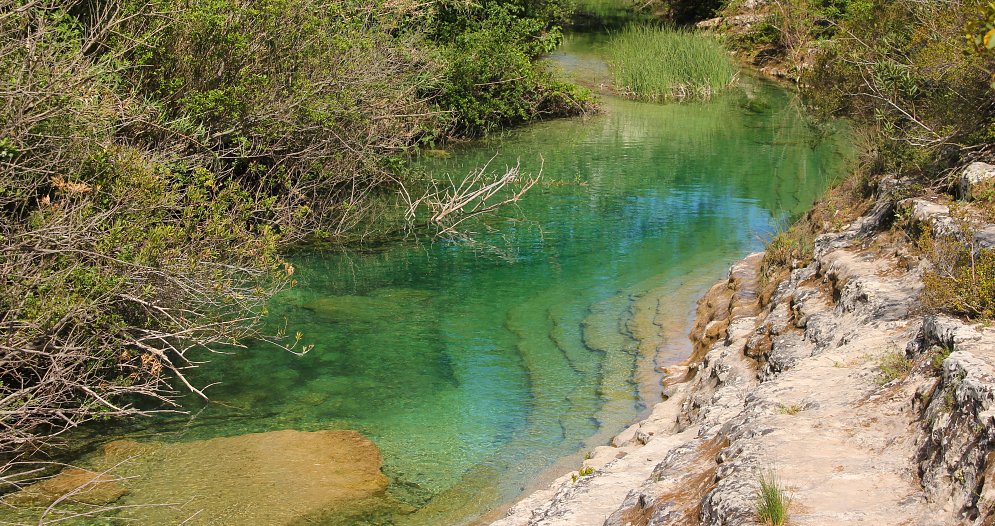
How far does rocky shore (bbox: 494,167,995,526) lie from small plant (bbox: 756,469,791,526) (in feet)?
0.23

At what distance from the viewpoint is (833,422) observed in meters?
6.11

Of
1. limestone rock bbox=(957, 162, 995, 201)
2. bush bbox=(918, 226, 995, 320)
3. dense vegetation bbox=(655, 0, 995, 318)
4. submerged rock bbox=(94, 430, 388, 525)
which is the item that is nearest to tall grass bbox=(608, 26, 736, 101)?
dense vegetation bbox=(655, 0, 995, 318)

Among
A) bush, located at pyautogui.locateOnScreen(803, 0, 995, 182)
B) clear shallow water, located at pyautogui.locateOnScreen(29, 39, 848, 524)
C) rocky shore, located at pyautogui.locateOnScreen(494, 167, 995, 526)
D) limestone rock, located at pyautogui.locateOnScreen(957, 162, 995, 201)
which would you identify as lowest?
clear shallow water, located at pyautogui.locateOnScreen(29, 39, 848, 524)

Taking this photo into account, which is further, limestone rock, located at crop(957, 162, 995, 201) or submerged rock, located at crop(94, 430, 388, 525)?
limestone rock, located at crop(957, 162, 995, 201)

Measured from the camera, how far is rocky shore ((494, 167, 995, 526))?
5.11 m

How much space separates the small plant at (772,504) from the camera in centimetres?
496

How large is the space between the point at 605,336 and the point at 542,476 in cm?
359

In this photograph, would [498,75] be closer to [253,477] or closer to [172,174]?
[172,174]

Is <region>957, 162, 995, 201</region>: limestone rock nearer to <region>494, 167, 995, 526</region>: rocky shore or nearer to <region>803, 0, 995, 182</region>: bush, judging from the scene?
<region>494, 167, 995, 526</region>: rocky shore

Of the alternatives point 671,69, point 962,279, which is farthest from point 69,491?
point 671,69

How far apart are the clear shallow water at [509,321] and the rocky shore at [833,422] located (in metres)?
0.98

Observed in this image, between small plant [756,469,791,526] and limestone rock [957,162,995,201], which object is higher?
limestone rock [957,162,995,201]

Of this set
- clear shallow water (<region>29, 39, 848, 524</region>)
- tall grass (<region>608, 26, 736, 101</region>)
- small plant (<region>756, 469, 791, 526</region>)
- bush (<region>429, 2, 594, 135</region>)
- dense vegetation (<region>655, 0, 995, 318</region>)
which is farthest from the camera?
tall grass (<region>608, 26, 736, 101</region>)

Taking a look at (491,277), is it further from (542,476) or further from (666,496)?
(666,496)
